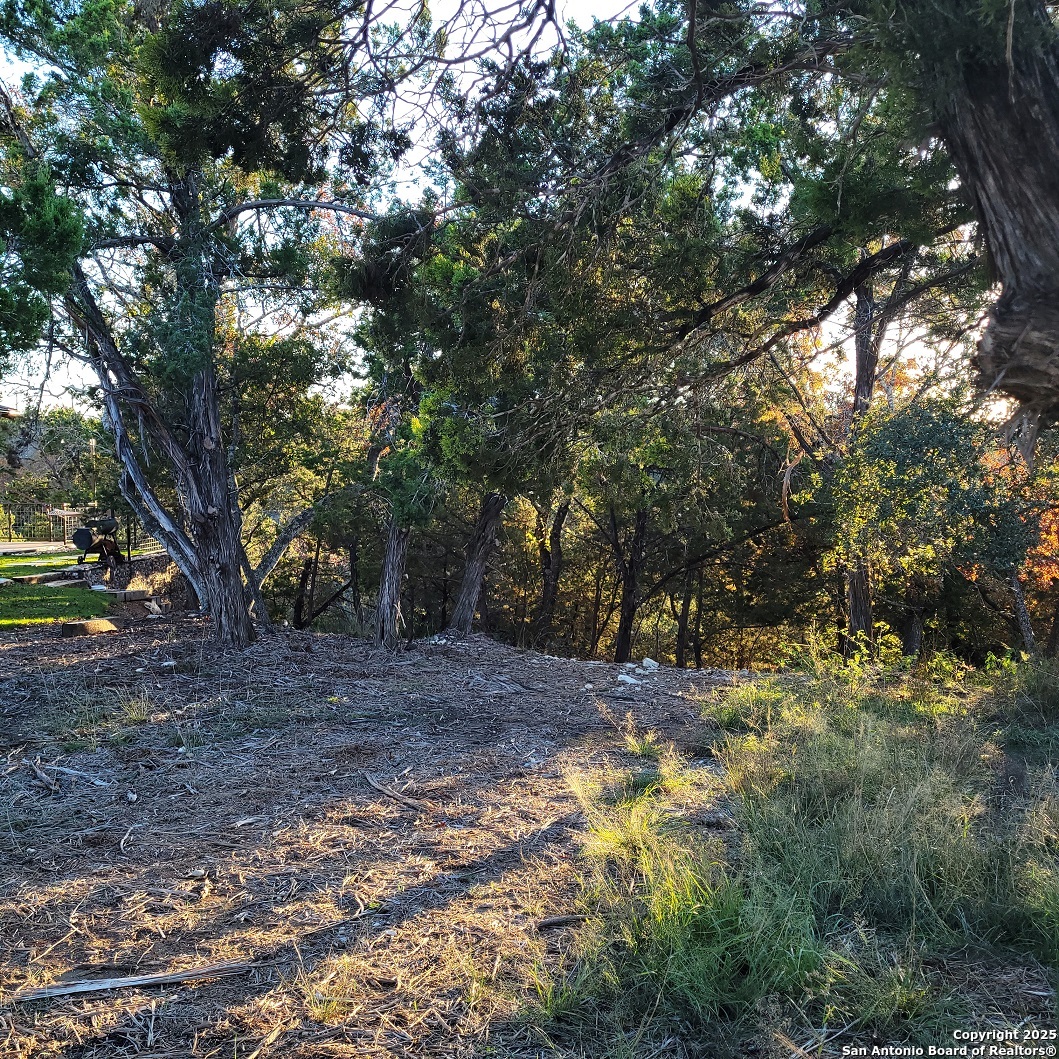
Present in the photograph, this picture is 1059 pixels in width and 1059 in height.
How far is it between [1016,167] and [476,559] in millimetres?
9224

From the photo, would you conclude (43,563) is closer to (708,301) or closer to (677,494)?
(677,494)

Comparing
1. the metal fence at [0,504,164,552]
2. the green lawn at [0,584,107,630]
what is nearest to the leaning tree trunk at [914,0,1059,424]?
the green lawn at [0,584,107,630]

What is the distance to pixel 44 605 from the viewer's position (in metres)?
12.4

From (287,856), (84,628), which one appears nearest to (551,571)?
(84,628)

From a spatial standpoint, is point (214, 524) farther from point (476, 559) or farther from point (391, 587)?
point (476, 559)

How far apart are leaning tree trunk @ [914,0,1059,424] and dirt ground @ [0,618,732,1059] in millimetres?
2807

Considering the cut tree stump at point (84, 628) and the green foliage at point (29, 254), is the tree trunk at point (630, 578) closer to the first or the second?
the cut tree stump at point (84, 628)

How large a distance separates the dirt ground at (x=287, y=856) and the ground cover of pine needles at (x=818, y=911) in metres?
0.25

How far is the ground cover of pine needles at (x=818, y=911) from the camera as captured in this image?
7.13 feet

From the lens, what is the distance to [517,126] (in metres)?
4.88

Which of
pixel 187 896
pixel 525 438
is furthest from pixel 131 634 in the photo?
pixel 187 896

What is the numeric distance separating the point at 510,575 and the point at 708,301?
1813 centimetres

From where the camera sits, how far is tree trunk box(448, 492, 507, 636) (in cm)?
1091

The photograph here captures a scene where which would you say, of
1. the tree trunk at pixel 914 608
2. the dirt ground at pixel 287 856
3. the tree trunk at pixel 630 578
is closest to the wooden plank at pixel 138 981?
the dirt ground at pixel 287 856
